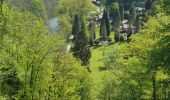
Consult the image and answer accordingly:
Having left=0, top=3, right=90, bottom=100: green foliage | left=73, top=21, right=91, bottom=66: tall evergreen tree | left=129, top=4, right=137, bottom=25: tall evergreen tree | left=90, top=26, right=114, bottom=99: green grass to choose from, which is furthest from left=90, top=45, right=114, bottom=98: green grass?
left=0, top=3, right=90, bottom=100: green foliage

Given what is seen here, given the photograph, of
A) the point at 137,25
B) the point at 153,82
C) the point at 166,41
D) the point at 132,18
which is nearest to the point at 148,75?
the point at 153,82

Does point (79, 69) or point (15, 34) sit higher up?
point (15, 34)

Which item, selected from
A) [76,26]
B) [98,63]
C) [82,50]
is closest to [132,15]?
[76,26]

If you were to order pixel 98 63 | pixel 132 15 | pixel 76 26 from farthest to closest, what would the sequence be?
pixel 132 15, pixel 76 26, pixel 98 63

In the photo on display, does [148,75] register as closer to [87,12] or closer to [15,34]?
[15,34]

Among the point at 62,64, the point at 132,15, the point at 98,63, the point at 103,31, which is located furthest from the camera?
the point at 132,15

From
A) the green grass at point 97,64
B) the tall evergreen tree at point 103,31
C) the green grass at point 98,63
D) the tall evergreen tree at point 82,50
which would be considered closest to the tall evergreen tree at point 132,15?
the tall evergreen tree at point 103,31

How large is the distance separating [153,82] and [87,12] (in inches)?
5184

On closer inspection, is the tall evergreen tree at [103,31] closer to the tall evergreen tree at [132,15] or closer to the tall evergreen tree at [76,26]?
the tall evergreen tree at [76,26]

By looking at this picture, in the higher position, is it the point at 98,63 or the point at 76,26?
the point at 76,26

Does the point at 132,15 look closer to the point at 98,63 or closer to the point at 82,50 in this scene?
the point at 98,63

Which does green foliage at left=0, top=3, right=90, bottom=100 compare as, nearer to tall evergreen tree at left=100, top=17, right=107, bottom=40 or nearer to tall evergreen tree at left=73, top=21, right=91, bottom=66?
tall evergreen tree at left=73, top=21, right=91, bottom=66

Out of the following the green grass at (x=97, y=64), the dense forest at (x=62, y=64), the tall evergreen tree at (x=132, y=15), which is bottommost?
the green grass at (x=97, y=64)

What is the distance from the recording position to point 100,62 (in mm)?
132000
